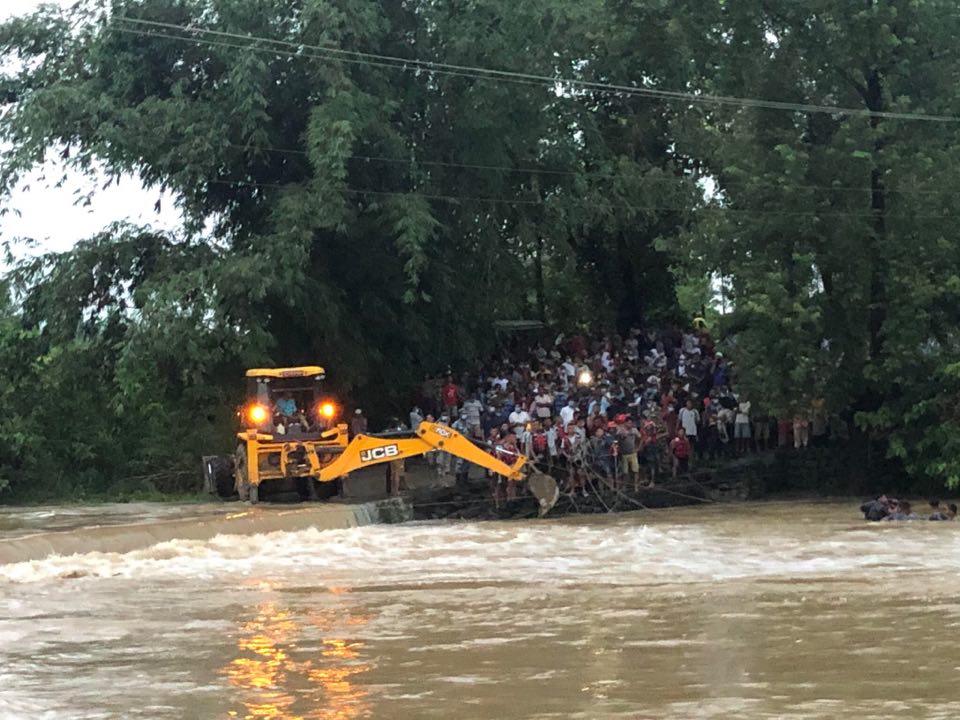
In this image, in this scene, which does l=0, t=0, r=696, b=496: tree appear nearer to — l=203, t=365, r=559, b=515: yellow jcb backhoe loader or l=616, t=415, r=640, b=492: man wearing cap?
l=203, t=365, r=559, b=515: yellow jcb backhoe loader

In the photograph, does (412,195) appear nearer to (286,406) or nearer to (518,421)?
(518,421)

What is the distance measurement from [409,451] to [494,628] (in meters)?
12.8

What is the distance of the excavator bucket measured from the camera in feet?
96.1

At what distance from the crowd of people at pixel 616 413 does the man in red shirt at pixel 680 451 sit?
21mm

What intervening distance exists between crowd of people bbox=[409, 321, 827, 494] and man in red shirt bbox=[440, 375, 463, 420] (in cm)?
2

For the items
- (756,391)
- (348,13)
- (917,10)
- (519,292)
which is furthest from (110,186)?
(917,10)

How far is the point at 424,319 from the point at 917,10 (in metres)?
13.5

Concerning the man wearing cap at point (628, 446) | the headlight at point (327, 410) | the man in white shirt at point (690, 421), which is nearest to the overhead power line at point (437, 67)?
the man in white shirt at point (690, 421)

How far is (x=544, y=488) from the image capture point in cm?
2942

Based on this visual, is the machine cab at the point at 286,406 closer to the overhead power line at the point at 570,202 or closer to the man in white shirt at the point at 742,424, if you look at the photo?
the overhead power line at the point at 570,202

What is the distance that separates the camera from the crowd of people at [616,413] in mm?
30703

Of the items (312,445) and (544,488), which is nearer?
(312,445)

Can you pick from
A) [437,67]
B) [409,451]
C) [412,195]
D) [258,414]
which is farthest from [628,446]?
[437,67]

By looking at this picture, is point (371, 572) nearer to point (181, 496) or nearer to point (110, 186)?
point (181, 496)
